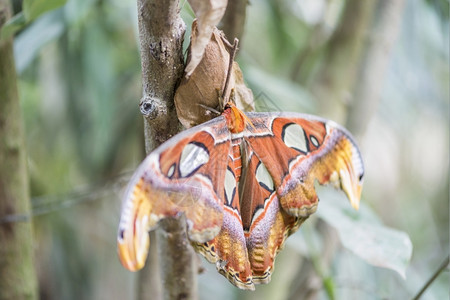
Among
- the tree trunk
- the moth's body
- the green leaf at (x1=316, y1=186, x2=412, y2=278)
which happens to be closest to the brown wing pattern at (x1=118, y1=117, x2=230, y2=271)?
the moth's body

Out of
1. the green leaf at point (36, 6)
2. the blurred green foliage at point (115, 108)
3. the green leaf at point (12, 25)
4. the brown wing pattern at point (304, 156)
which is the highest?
the green leaf at point (36, 6)

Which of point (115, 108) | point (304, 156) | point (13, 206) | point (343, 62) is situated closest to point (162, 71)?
point (304, 156)

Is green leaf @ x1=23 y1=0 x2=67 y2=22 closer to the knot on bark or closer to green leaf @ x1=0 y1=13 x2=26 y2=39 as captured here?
green leaf @ x1=0 y1=13 x2=26 y2=39

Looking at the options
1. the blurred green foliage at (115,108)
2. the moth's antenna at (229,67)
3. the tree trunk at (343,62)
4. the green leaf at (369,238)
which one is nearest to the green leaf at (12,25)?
the blurred green foliage at (115,108)

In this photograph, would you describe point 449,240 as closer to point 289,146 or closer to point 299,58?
point 299,58

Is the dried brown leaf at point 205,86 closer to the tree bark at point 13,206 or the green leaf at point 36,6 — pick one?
the green leaf at point 36,6

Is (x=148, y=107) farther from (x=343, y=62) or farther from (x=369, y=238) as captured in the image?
(x=343, y=62)
